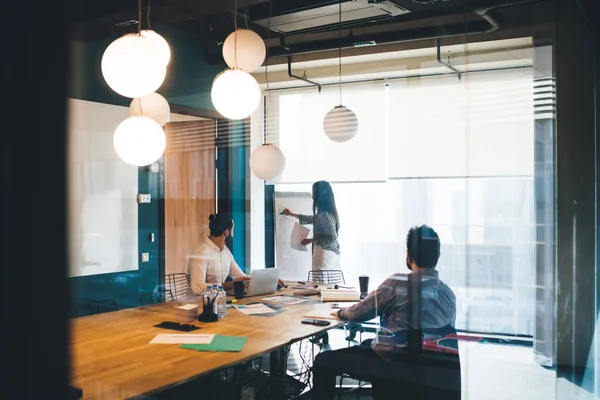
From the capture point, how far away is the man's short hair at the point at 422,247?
313 cm

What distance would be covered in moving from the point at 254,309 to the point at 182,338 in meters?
0.76

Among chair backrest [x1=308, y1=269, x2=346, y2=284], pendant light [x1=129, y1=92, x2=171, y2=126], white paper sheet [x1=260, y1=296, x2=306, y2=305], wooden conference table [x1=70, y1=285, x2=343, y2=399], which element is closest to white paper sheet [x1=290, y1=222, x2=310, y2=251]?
chair backrest [x1=308, y1=269, x2=346, y2=284]

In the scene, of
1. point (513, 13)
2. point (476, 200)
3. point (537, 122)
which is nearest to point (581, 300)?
point (476, 200)

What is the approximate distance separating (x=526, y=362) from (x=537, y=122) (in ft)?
5.87

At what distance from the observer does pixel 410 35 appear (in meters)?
4.84

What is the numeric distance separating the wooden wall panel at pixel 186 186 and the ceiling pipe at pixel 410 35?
133 cm

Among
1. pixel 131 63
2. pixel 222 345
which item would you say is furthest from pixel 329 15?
pixel 222 345

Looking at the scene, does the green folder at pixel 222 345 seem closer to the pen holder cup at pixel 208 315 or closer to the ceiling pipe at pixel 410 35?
the pen holder cup at pixel 208 315

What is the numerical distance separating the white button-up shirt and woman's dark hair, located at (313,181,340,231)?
0.86 metres

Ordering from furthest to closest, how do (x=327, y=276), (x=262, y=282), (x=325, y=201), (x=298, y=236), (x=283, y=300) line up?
(x=298, y=236), (x=325, y=201), (x=327, y=276), (x=262, y=282), (x=283, y=300)

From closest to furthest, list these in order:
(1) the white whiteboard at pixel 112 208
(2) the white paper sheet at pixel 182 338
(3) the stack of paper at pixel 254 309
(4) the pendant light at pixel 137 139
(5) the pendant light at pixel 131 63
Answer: (5) the pendant light at pixel 131 63 → (4) the pendant light at pixel 137 139 → (2) the white paper sheet at pixel 182 338 → (3) the stack of paper at pixel 254 309 → (1) the white whiteboard at pixel 112 208

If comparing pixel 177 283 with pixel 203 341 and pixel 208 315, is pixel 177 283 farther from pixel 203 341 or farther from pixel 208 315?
pixel 203 341

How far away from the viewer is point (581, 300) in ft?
12.8

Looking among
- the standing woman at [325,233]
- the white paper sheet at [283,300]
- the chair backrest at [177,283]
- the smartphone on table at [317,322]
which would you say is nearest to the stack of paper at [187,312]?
the white paper sheet at [283,300]
